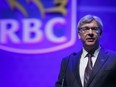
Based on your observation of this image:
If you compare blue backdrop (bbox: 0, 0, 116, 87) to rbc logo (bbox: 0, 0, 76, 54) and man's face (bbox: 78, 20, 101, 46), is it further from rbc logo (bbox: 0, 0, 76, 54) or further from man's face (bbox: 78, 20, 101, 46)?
man's face (bbox: 78, 20, 101, 46)

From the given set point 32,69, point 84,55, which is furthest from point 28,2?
point 84,55

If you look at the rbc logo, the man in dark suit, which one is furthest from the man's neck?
the rbc logo

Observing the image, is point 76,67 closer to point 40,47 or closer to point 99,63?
point 99,63

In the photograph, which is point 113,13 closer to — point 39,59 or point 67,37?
point 67,37

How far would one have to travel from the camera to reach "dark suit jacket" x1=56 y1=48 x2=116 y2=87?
156 cm

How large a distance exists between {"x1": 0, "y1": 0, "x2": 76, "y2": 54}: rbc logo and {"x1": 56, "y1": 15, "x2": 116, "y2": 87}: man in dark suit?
1612 mm

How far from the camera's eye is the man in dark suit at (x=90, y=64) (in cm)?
156

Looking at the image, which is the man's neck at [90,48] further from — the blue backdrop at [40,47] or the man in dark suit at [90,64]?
the blue backdrop at [40,47]

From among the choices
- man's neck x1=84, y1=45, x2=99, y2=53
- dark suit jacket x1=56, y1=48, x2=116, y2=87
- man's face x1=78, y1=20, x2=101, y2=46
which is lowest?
dark suit jacket x1=56, y1=48, x2=116, y2=87

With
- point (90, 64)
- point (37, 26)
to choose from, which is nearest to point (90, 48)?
point (90, 64)

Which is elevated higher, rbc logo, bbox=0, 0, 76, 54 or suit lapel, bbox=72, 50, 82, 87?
rbc logo, bbox=0, 0, 76, 54

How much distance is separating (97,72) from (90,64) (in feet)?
0.21

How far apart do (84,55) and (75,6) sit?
65.8 inches

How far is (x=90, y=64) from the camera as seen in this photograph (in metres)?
1.62
